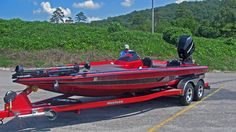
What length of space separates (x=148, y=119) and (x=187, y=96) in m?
1.74

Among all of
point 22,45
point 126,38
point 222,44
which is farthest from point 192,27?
point 22,45

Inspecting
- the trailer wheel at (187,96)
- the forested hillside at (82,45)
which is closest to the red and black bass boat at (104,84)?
the trailer wheel at (187,96)

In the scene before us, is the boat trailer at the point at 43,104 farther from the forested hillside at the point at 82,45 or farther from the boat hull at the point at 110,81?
the forested hillside at the point at 82,45

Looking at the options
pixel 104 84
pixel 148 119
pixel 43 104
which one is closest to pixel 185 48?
pixel 148 119

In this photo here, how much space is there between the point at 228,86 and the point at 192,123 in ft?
18.1

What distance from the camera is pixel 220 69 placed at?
745 inches

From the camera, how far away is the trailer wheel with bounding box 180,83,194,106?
8062 mm

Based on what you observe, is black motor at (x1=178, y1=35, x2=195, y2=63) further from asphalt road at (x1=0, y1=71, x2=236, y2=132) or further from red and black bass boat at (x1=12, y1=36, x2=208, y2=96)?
asphalt road at (x1=0, y1=71, x2=236, y2=132)

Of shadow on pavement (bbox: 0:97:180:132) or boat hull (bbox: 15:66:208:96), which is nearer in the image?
boat hull (bbox: 15:66:208:96)

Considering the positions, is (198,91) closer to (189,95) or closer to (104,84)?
(189,95)

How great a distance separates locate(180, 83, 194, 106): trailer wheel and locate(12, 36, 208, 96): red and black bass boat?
28 centimetres

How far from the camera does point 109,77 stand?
6.33 meters

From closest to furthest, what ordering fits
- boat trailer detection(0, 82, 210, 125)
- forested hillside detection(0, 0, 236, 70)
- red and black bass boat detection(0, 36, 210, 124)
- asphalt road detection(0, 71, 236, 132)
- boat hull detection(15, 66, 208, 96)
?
boat trailer detection(0, 82, 210, 125)
red and black bass boat detection(0, 36, 210, 124)
boat hull detection(15, 66, 208, 96)
asphalt road detection(0, 71, 236, 132)
forested hillside detection(0, 0, 236, 70)

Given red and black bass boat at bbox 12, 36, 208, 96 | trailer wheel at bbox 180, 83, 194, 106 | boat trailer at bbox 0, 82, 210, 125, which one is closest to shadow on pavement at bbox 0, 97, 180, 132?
trailer wheel at bbox 180, 83, 194, 106
